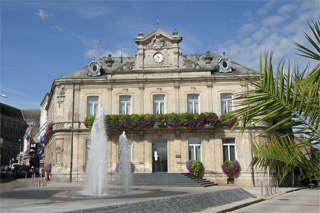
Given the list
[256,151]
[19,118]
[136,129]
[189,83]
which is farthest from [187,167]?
[19,118]

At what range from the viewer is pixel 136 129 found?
29.5m

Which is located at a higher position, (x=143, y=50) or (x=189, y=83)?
(x=143, y=50)

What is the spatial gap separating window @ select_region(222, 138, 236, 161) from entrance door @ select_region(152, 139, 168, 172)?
17.9 ft

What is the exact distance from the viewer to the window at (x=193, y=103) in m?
30.8

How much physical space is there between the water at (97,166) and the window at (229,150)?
45.6 feet

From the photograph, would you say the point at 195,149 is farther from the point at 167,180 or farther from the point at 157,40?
the point at 157,40

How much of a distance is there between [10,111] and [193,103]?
86370mm

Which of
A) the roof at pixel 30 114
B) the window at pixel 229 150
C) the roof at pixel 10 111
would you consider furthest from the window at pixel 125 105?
the roof at pixel 30 114

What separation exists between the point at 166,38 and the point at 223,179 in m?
14.3

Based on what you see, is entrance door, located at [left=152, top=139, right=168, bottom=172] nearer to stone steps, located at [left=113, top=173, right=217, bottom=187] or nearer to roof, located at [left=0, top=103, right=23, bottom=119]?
stone steps, located at [left=113, top=173, right=217, bottom=187]

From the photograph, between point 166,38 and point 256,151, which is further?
point 166,38

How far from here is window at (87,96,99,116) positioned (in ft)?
102

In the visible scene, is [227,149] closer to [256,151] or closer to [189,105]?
[189,105]

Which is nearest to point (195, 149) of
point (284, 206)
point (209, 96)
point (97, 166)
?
point (209, 96)
